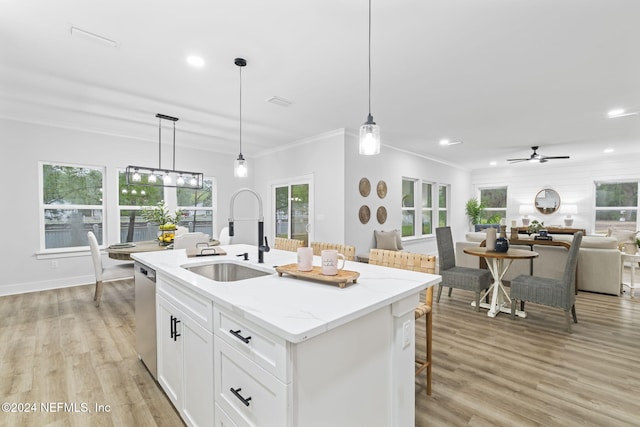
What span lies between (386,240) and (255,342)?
4.65 metres

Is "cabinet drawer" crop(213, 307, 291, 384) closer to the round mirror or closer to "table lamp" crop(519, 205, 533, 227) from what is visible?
"table lamp" crop(519, 205, 533, 227)

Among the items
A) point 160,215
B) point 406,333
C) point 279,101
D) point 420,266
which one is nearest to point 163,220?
point 160,215

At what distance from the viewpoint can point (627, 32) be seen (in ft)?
7.49

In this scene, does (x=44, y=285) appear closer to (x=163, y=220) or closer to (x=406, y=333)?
(x=163, y=220)

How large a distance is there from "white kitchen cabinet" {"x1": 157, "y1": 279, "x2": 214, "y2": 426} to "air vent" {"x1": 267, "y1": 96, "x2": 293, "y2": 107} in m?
2.54

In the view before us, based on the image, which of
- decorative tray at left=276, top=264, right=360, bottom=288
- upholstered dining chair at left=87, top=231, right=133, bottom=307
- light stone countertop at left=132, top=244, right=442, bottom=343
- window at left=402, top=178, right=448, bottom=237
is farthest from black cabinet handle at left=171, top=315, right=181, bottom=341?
window at left=402, top=178, right=448, bottom=237

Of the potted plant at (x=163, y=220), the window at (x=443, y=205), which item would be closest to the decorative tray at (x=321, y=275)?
the potted plant at (x=163, y=220)

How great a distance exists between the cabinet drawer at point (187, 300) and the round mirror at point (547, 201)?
970cm

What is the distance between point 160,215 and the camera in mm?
4859

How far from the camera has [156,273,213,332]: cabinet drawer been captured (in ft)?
4.79

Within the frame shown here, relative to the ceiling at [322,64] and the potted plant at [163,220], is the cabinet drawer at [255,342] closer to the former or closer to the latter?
the ceiling at [322,64]

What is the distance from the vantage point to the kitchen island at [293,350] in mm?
1033

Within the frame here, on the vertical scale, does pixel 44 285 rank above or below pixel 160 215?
below

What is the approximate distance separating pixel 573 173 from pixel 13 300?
12.0m
